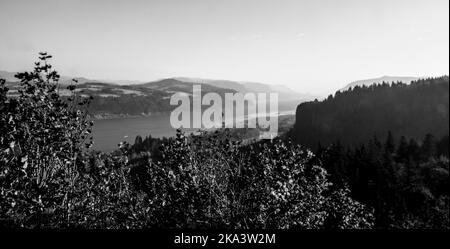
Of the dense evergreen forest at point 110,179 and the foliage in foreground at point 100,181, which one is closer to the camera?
the foliage in foreground at point 100,181

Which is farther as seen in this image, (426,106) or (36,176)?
(426,106)

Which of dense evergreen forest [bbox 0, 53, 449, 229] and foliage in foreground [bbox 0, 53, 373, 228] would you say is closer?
foliage in foreground [bbox 0, 53, 373, 228]

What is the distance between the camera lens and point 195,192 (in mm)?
13625

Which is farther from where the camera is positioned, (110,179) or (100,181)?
(110,179)

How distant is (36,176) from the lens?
1102cm

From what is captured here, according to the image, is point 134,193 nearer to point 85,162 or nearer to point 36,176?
point 85,162

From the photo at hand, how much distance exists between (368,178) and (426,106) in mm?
135539
